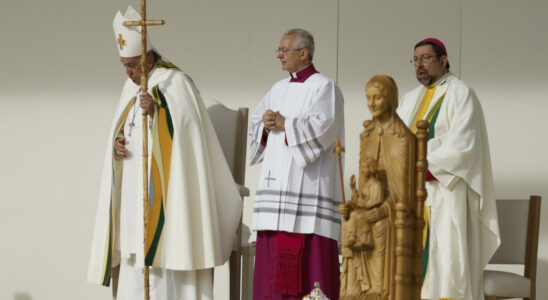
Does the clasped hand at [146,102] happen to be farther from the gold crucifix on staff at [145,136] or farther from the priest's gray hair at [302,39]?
the priest's gray hair at [302,39]

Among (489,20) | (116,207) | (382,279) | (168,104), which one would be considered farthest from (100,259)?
(489,20)

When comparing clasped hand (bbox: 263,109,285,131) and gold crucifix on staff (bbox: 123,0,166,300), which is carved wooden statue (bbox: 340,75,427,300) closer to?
A: clasped hand (bbox: 263,109,285,131)

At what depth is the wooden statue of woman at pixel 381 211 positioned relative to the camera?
13.9 ft

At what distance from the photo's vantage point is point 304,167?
609cm

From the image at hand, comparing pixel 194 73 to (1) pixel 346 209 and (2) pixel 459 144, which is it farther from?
(1) pixel 346 209

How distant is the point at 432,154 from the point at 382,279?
2.24 metres

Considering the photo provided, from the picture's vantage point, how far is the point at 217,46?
8656 mm

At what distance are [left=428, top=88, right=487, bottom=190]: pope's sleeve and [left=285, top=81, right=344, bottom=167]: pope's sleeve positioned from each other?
0.74m

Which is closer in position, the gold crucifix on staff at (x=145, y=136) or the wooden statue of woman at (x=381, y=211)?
the wooden statue of woman at (x=381, y=211)

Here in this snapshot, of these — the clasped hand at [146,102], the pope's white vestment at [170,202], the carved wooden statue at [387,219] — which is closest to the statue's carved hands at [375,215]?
the carved wooden statue at [387,219]

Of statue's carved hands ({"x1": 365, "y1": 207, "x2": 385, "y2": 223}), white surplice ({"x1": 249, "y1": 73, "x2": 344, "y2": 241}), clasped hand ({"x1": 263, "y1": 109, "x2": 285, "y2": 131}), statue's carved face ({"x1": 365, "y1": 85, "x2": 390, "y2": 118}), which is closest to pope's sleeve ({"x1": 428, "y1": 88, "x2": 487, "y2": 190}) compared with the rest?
white surplice ({"x1": 249, "y1": 73, "x2": 344, "y2": 241})

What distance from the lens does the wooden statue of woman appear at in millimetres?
4227

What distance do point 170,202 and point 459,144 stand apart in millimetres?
1954

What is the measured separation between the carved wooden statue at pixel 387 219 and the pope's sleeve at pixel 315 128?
5.40 ft
